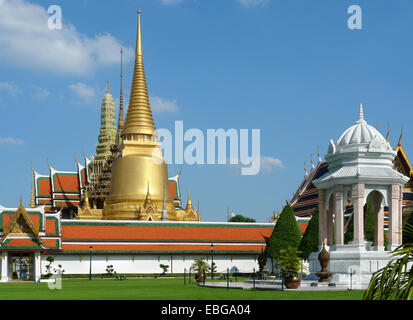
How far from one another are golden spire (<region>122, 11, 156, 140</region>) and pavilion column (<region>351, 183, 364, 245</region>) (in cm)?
4245

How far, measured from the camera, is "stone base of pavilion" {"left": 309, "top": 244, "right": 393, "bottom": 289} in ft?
101

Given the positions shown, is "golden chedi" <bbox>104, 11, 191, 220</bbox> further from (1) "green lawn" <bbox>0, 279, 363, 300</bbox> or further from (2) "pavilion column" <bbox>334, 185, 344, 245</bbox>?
(1) "green lawn" <bbox>0, 279, 363, 300</bbox>

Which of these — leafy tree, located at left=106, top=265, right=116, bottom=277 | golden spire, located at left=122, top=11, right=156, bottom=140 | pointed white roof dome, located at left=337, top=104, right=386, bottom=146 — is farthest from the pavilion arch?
golden spire, located at left=122, top=11, right=156, bottom=140

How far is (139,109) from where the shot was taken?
7225 cm

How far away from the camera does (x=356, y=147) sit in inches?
1304

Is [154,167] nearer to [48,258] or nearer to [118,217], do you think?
[118,217]

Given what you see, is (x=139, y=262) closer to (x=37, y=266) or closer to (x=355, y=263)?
(x=37, y=266)

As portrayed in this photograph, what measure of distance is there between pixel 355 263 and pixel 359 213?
7.73ft

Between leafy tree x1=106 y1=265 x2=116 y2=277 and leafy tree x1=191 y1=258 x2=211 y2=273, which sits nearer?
leafy tree x1=191 y1=258 x2=211 y2=273

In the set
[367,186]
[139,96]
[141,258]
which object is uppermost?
[139,96]
